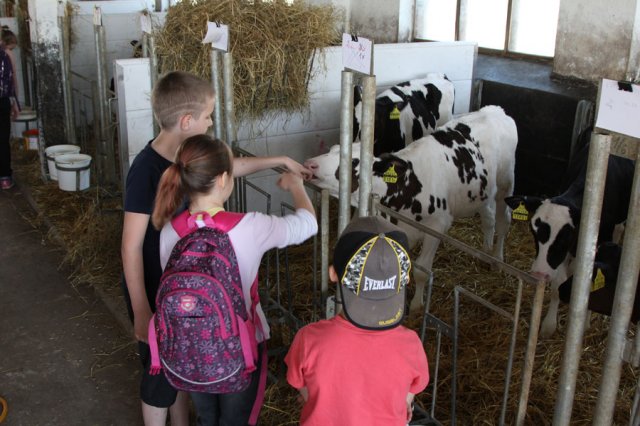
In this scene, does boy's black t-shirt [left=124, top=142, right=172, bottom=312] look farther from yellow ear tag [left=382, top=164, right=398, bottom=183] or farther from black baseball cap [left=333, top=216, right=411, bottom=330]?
yellow ear tag [left=382, top=164, right=398, bottom=183]

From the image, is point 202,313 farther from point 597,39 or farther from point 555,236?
point 597,39

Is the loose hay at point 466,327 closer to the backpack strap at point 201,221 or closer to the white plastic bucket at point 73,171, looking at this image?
the white plastic bucket at point 73,171

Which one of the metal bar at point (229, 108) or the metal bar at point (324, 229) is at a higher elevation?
the metal bar at point (229, 108)

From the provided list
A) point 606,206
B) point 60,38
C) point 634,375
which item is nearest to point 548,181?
point 606,206

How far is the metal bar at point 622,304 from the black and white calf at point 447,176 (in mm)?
1889

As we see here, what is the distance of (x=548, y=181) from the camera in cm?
658

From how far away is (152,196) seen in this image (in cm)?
246

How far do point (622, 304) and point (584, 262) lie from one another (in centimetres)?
17

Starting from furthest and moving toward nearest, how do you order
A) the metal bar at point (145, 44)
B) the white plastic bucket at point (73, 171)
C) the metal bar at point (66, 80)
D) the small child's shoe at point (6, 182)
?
1. the small child's shoe at point (6, 182)
2. the metal bar at point (66, 80)
3. the white plastic bucket at point (73, 171)
4. the metal bar at point (145, 44)

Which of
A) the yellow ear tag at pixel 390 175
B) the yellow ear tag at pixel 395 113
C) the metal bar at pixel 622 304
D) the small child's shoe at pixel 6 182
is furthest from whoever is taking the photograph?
the small child's shoe at pixel 6 182

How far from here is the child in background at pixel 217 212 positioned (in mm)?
2248

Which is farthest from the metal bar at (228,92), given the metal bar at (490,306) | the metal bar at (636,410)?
the metal bar at (636,410)

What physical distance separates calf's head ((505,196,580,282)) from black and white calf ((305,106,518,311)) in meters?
0.67

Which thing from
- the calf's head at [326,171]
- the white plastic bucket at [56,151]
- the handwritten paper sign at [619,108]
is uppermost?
the handwritten paper sign at [619,108]
